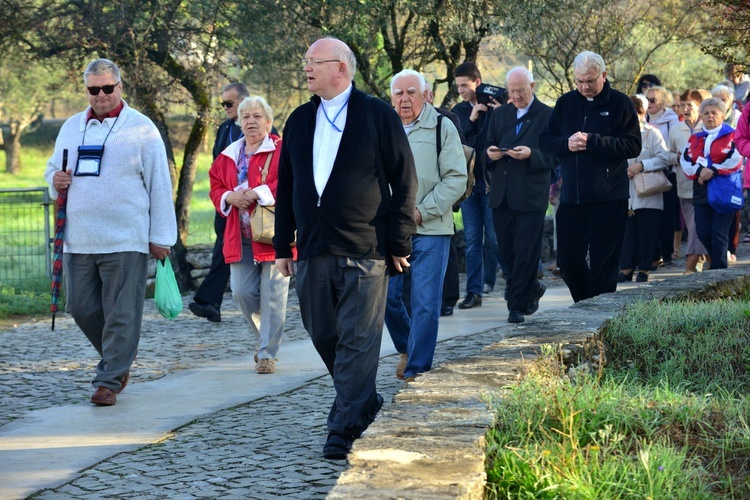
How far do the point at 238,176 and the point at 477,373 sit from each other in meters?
3.80

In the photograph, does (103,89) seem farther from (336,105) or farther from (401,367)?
(401,367)

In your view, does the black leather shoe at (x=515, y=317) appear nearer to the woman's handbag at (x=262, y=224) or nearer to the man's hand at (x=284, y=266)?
the woman's handbag at (x=262, y=224)

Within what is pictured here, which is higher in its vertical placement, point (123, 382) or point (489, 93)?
point (489, 93)

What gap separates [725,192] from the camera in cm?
1211

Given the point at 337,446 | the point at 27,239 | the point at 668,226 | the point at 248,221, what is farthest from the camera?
the point at 668,226

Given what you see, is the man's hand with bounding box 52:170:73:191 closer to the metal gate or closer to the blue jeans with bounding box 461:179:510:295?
the blue jeans with bounding box 461:179:510:295

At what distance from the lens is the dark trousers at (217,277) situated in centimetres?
1071

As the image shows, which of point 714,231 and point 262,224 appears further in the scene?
point 714,231

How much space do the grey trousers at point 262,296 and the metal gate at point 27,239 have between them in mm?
6324

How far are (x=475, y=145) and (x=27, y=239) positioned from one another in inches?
252

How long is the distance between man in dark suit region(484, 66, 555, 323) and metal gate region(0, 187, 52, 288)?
644 cm

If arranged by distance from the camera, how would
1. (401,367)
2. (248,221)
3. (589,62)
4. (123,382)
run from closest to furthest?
1. (123,382)
2. (401,367)
3. (248,221)
4. (589,62)

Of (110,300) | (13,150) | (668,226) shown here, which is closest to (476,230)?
(668,226)

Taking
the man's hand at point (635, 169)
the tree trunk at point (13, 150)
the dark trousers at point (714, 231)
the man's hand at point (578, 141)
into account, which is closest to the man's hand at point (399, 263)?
the man's hand at point (578, 141)
